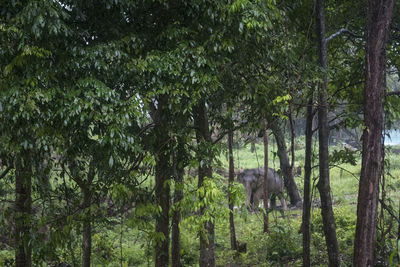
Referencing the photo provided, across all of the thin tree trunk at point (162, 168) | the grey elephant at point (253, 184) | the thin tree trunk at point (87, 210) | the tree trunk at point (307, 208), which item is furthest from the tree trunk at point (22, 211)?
the grey elephant at point (253, 184)

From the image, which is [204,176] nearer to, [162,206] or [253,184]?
[162,206]

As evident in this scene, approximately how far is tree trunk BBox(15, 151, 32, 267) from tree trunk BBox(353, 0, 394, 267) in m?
5.55

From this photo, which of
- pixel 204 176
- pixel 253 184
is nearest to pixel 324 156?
pixel 204 176

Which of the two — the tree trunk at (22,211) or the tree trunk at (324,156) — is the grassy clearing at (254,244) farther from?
the tree trunk at (22,211)

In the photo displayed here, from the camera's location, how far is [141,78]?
6133 millimetres

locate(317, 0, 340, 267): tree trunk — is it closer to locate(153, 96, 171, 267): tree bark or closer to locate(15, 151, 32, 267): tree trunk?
locate(153, 96, 171, 267): tree bark

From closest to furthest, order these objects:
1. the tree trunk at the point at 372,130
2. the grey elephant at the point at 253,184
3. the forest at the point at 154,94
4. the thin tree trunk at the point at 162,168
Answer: the forest at the point at 154,94 → the tree trunk at the point at 372,130 → the thin tree trunk at the point at 162,168 → the grey elephant at the point at 253,184

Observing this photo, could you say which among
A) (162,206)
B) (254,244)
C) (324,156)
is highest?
(324,156)

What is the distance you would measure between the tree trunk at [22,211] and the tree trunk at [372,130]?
5554 mm

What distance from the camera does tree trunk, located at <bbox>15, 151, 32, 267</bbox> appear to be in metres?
6.92

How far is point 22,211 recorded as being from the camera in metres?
7.52

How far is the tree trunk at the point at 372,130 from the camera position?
21.2 feet

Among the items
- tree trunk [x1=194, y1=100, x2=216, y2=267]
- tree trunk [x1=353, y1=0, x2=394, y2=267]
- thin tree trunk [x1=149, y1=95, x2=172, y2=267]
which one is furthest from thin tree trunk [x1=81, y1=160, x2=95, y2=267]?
tree trunk [x1=353, y1=0, x2=394, y2=267]

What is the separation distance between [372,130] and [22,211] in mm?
6421
